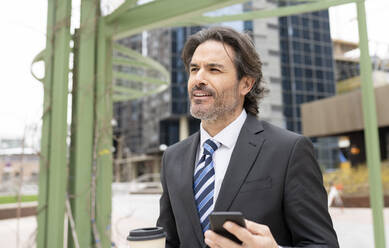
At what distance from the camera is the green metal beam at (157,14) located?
235cm

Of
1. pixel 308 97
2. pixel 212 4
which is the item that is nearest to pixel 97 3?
pixel 212 4

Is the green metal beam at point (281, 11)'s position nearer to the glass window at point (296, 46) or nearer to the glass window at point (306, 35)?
the glass window at point (306, 35)

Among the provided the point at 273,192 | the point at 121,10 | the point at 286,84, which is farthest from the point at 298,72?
the point at 273,192

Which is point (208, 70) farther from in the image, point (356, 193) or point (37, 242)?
point (356, 193)

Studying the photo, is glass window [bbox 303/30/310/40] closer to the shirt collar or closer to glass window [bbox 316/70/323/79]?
glass window [bbox 316/70/323/79]

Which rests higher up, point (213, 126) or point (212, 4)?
point (212, 4)

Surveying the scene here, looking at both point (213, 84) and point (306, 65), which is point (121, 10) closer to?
point (213, 84)

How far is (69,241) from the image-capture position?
2.69 meters

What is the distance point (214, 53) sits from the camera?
5.26 feet

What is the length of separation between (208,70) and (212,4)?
0.93 meters

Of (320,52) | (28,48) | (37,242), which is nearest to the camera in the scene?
(37,242)

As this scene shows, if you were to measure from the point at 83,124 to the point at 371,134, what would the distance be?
244 cm

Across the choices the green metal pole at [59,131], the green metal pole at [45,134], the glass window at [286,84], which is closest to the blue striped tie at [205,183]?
the green metal pole at [59,131]

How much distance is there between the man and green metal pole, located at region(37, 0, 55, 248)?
4.05 ft
